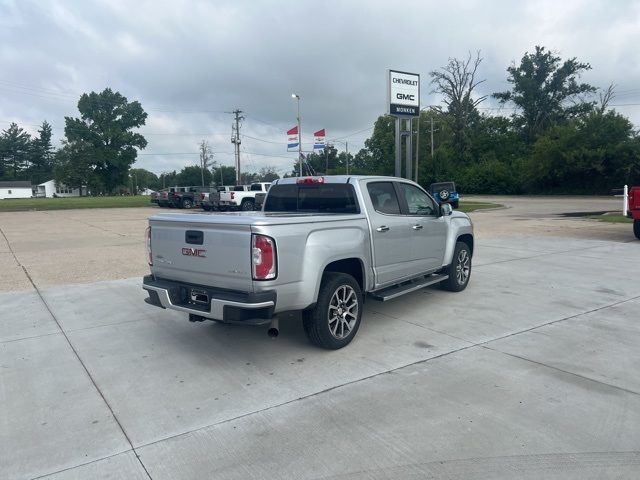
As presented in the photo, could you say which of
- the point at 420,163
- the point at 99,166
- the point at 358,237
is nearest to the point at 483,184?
the point at 420,163

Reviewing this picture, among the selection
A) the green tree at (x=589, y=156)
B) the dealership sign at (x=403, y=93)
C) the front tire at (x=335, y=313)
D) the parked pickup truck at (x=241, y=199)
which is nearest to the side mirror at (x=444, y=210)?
the front tire at (x=335, y=313)

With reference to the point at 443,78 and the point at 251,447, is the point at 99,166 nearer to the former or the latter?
the point at 443,78

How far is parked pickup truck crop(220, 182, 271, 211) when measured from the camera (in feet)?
99.6

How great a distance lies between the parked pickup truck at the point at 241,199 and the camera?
30.3m

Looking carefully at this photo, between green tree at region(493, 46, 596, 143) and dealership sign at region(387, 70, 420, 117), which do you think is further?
green tree at region(493, 46, 596, 143)

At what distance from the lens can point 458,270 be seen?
296 inches

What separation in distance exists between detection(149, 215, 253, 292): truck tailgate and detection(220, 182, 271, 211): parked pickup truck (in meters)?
25.3

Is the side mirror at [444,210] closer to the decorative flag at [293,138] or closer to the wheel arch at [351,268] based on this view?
the wheel arch at [351,268]

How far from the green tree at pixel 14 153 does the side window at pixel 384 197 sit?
424 feet

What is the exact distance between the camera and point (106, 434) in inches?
137

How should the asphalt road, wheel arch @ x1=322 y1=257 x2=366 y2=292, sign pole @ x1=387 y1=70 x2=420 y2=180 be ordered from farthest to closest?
sign pole @ x1=387 y1=70 x2=420 y2=180 → wheel arch @ x1=322 y1=257 x2=366 y2=292 → the asphalt road

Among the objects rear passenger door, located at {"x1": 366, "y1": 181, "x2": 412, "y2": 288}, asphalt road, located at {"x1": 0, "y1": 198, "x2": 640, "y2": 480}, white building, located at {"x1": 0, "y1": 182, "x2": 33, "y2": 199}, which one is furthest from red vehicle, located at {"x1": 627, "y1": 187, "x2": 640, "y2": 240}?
white building, located at {"x1": 0, "y1": 182, "x2": 33, "y2": 199}

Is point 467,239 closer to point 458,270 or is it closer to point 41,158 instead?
point 458,270

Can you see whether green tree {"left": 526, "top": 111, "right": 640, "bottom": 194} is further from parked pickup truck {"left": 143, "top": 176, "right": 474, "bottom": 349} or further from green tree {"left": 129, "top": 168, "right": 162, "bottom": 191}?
green tree {"left": 129, "top": 168, "right": 162, "bottom": 191}
